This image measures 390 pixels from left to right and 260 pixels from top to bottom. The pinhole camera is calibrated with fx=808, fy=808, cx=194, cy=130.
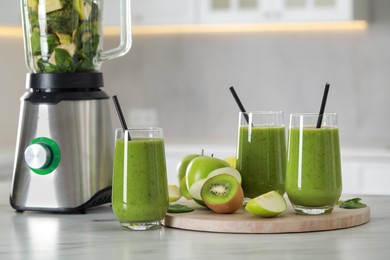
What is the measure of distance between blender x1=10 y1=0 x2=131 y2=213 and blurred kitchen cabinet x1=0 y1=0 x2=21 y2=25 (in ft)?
8.55

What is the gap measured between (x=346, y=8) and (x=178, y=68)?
113 cm

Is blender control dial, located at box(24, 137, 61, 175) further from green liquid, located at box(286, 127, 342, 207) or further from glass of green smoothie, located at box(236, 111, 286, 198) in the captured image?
green liquid, located at box(286, 127, 342, 207)

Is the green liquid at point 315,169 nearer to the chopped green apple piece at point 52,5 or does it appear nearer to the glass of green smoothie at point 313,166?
the glass of green smoothie at point 313,166

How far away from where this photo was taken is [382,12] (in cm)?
419

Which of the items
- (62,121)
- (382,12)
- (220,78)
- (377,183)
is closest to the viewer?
(62,121)

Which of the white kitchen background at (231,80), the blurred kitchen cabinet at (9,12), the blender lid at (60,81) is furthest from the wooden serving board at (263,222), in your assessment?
the blurred kitchen cabinet at (9,12)

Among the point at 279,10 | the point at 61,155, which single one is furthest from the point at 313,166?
the point at 279,10

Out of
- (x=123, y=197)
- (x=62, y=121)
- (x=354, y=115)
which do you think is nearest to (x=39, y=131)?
(x=62, y=121)

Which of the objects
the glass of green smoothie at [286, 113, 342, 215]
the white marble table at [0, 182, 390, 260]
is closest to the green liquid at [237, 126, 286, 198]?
the glass of green smoothie at [286, 113, 342, 215]

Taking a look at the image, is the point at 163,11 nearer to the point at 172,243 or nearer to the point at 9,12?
the point at 9,12

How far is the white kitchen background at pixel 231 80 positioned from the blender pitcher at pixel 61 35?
2.16m

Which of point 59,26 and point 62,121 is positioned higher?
point 59,26

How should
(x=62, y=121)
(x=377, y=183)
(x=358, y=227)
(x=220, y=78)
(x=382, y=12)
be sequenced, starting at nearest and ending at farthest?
(x=358, y=227) → (x=62, y=121) → (x=377, y=183) → (x=382, y=12) → (x=220, y=78)

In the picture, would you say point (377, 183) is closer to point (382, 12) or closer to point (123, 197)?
point (382, 12)
